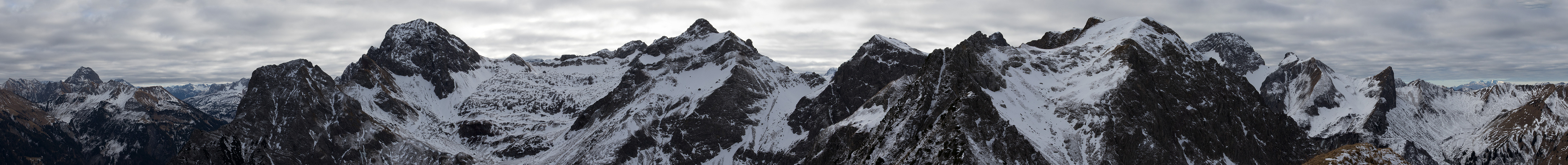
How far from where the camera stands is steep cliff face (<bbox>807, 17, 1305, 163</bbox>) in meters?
111

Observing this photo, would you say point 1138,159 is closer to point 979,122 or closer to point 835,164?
point 979,122

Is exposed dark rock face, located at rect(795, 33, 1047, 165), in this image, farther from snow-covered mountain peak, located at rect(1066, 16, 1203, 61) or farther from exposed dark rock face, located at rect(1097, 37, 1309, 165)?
snow-covered mountain peak, located at rect(1066, 16, 1203, 61)

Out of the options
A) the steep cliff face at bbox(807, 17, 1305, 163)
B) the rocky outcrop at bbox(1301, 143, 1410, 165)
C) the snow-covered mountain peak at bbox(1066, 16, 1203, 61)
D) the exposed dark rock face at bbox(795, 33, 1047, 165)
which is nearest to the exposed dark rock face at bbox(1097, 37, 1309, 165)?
the steep cliff face at bbox(807, 17, 1305, 163)

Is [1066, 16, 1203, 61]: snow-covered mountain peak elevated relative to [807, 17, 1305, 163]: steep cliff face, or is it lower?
elevated

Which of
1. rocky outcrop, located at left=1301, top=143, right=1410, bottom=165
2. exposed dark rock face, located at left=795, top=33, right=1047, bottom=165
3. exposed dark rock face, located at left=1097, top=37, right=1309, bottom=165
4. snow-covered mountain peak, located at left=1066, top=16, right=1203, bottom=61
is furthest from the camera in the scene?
snow-covered mountain peak, located at left=1066, top=16, right=1203, bottom=61

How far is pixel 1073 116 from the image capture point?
127688 mm

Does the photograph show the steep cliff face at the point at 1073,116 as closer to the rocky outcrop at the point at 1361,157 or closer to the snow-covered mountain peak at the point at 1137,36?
the snow-covered mountain peak at the point at 1137,36

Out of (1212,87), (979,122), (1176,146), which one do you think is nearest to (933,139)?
(979,122)

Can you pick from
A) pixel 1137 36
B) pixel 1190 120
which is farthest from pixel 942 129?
pixel 1137 36

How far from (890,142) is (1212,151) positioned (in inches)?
1993

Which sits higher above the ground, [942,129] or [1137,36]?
[1137,36]

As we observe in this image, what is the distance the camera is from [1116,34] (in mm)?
174875

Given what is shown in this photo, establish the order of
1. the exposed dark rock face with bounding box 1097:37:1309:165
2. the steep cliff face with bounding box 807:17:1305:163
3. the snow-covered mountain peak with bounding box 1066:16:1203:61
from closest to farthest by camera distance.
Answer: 1. the steep cliff face with bounding box 807:17:1305:163
2. the exposed dark rock face with bounding box 1097:37:1309:165
3. the snow-covered mountain peak with bounding box 1066:16:1203:61

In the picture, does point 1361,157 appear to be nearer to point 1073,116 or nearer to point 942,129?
point 942,129
